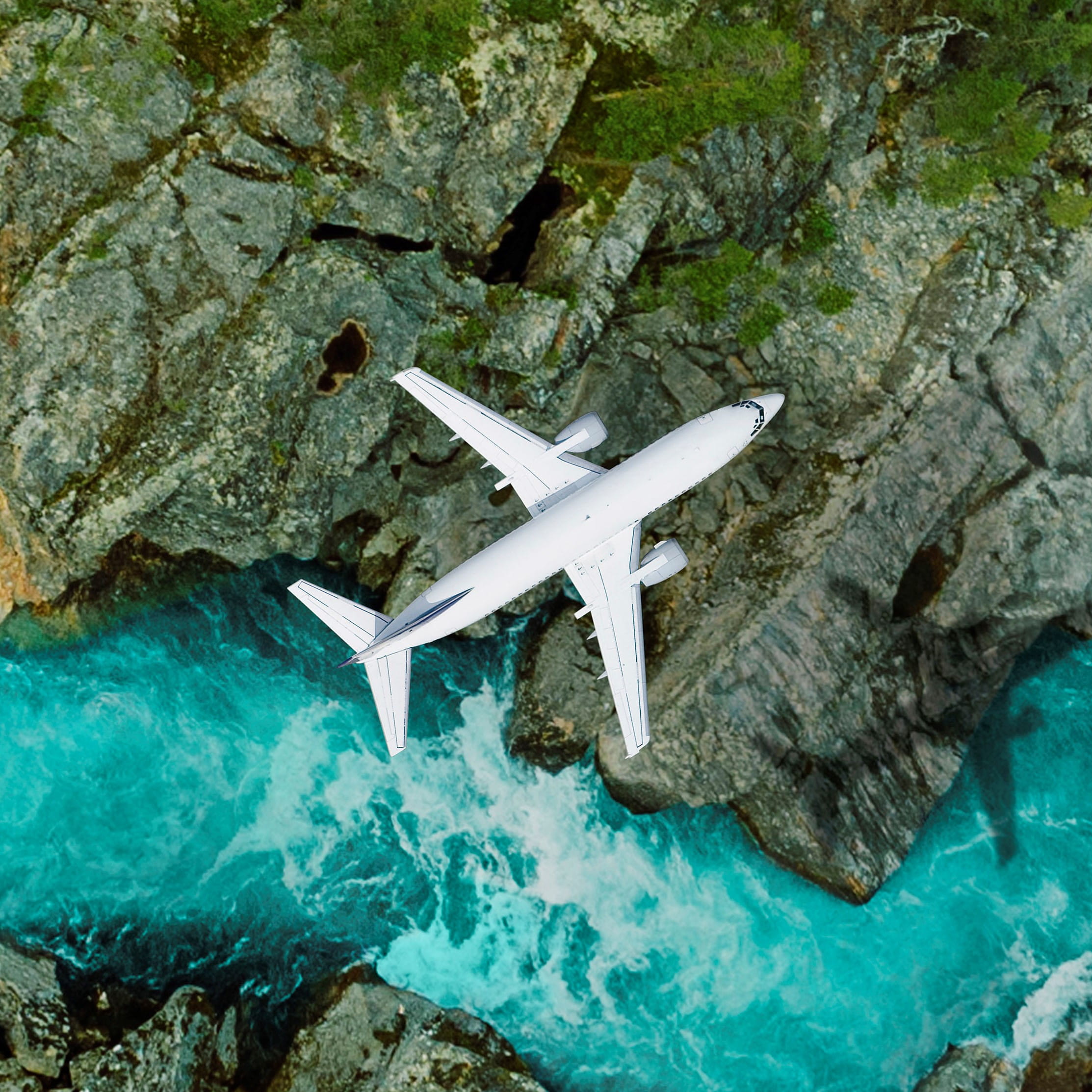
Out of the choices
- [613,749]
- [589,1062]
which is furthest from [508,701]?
[589,1062]

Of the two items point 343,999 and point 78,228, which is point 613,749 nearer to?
point 343,999

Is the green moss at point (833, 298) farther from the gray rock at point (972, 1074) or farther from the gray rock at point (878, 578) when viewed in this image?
the gray rock at point (972, 1074)

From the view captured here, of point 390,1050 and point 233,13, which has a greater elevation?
point 233,13

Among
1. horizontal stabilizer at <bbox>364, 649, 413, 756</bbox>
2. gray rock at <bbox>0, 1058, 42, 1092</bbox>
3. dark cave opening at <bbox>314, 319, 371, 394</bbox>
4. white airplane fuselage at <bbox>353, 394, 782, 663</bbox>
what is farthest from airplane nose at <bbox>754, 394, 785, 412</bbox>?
gray rock at <bbox>0, 1058, 42, 1092</bbox>

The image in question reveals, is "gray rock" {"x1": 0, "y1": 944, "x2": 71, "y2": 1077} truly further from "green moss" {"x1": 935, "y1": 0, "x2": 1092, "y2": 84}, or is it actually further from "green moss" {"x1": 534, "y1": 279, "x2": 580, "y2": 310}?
"green moss" {"x1": 935, "y1": 0, "x2": 1092, "y2": 84}

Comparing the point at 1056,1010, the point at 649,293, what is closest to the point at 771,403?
the point at 649,293

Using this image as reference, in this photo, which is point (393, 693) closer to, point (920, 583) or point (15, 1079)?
point (15, 1079)
